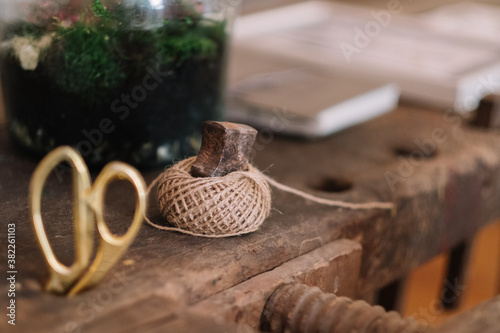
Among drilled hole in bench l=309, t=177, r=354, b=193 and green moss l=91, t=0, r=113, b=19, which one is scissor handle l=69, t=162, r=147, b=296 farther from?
drilled hole in bench l=309, t=177, r=354, b=193

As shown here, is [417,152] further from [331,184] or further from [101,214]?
[101,214]

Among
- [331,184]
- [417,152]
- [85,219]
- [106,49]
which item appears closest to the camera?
[85,219]

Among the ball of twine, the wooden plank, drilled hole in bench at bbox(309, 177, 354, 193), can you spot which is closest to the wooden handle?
the ball of twine

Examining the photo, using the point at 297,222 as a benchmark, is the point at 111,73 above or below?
above

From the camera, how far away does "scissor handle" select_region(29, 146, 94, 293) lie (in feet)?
1.61

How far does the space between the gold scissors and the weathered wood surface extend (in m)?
0.02

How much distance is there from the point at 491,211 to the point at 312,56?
0.50 meters

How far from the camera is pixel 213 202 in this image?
609 mm

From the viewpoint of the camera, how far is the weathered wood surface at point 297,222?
0.53 meters

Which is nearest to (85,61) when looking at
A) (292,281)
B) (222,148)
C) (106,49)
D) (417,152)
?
(106,49)

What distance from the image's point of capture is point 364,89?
1.12 meters

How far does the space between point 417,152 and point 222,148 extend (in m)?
0.45

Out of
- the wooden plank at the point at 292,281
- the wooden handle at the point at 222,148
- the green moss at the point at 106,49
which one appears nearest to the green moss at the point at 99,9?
the green moss at the point at 106,49

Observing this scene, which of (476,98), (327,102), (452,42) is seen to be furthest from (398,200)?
(452,42)
